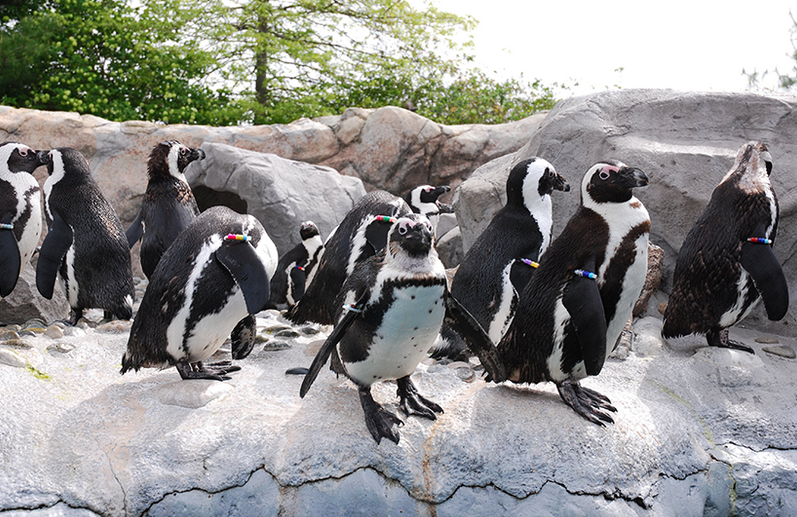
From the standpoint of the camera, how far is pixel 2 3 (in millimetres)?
11938

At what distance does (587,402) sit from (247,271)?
1.65 m

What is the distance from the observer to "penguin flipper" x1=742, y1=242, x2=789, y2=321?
11.4ft

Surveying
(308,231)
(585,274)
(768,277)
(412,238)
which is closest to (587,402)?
(585,274)

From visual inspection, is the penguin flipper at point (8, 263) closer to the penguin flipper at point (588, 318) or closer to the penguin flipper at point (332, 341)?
the penguin flipper at point (332, 341)

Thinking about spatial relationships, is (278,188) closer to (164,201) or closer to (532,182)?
(164,201)

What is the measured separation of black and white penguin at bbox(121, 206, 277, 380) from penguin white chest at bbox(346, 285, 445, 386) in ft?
2.20

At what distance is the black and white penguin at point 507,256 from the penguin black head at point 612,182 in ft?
2.89

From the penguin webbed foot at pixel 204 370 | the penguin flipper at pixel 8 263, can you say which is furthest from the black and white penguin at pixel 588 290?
the penguin flipper at pixel 8 263

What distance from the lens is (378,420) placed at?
272cm

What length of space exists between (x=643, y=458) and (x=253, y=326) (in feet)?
6.94

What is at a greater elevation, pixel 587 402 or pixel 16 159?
pixel 16 159

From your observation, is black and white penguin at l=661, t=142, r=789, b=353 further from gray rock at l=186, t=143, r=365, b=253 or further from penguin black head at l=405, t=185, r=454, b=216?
gray rock at l=186, t=143, r=365, b=253

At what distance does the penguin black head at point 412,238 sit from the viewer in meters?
2.50

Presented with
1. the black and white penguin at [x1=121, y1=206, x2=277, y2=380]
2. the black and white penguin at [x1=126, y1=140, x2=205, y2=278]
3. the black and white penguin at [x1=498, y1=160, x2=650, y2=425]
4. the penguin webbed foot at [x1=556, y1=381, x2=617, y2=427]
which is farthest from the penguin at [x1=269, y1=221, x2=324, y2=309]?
the penguin webbed foot at [x1=556, y1=381, x2=617, y2=427]
